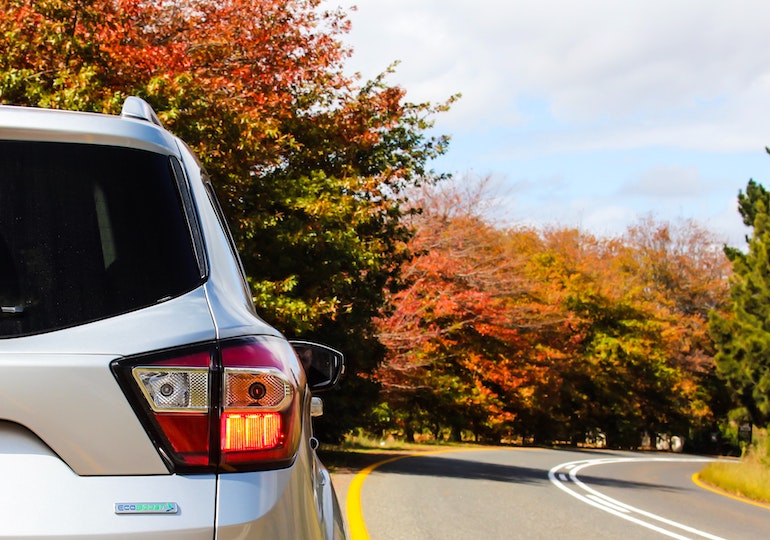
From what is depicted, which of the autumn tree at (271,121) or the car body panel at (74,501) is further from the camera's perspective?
the autumn tree at (271,121)

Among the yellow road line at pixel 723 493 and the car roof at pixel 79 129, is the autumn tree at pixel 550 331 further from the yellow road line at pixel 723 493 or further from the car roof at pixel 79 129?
the car roof at pixel 79 129

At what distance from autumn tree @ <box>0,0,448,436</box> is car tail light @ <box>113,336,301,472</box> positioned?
10.7 meters

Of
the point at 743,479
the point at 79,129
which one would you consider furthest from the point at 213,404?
the point at 743,479

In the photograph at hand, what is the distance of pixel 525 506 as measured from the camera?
13.0 metres

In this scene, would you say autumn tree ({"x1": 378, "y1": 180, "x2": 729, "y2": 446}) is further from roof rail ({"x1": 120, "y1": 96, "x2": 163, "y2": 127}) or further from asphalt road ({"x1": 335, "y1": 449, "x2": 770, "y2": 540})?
roof rail ({"x1": 120, "y1": 96, "x2": 163, "y2": 127})

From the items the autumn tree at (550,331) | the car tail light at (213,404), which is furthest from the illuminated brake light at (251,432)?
the autumn tree at (550,331)

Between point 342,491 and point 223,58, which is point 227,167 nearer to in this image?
point 223,58

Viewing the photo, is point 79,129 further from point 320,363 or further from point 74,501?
point 320,363

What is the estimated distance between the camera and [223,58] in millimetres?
17859

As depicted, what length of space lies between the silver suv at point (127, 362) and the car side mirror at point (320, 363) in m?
1.19

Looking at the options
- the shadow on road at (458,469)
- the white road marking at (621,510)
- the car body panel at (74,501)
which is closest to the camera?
the car body panel at (74,501)

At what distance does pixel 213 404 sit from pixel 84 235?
49 cm

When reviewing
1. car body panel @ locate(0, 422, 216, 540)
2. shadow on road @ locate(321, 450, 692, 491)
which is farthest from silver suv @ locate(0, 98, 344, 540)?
shadow on road @ locate(321, 450, 692, 491)

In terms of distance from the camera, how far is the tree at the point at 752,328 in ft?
154
